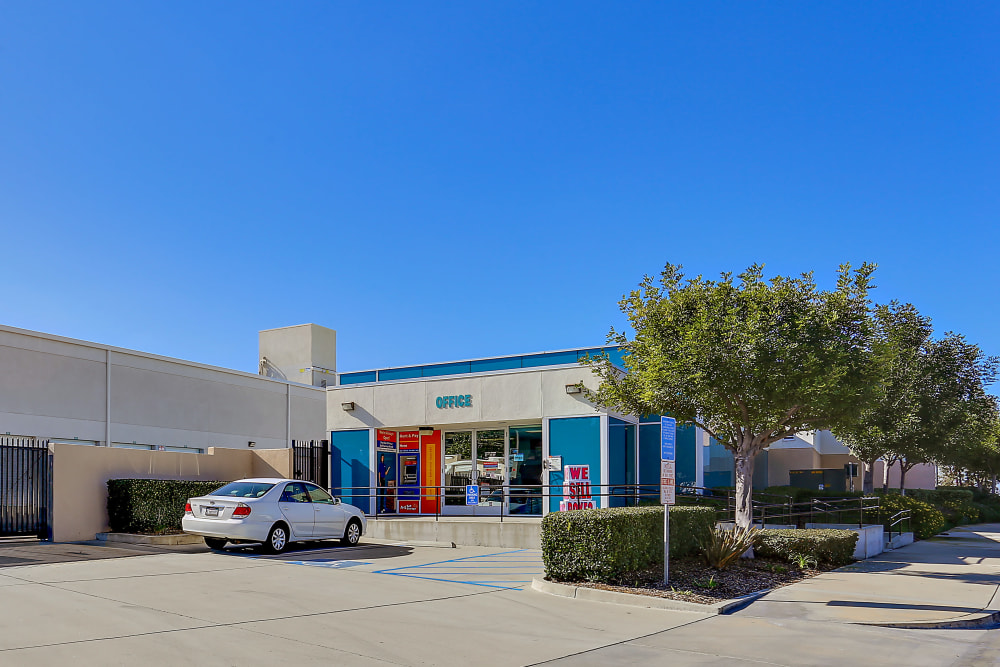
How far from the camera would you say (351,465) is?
85.6 feet

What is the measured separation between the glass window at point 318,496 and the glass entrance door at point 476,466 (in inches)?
234

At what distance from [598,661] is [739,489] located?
34.8 ft

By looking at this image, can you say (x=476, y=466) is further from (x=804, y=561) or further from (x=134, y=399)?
(x=134, y=399)

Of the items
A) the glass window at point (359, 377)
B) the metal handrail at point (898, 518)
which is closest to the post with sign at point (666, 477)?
the metal handrail at point (898, 518)

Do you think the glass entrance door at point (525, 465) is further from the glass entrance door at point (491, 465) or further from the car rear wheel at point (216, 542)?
the car rear wheel at point (216, 542)

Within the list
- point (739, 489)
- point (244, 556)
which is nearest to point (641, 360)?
point (739, 489)

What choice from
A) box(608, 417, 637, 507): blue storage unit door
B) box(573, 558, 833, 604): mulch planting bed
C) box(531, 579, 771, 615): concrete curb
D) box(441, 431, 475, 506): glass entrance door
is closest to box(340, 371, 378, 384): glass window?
box(441, 431, 475, 506): glass entrance door

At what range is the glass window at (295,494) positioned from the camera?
17.5 meters

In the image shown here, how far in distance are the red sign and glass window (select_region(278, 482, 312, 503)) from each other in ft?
26.3

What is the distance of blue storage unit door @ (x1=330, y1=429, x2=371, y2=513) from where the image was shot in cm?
2573

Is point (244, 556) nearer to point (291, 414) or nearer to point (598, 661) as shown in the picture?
point (598, 661)

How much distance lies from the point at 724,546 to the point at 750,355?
3533 millimetres

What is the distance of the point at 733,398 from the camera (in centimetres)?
1684

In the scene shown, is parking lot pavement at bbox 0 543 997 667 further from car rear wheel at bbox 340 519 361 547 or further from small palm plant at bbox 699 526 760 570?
car rear wheel at bbox 340 519 361 547
